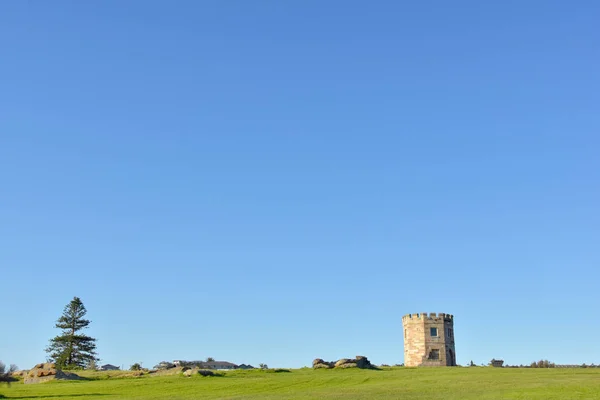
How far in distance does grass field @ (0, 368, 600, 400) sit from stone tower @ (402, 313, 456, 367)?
23.3 meters

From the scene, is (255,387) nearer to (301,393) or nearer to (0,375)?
(301,393)

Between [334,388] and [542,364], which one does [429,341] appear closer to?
[542,364]

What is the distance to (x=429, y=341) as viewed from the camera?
7994cm

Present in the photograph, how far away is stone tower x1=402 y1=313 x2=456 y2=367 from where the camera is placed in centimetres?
7938

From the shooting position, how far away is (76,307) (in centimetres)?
9656

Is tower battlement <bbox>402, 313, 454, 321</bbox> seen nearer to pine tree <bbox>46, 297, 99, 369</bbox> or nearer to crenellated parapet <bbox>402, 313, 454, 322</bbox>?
crenellated parapet <bbox>402, 313, 454, 322</bbox>

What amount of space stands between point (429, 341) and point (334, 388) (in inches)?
1491

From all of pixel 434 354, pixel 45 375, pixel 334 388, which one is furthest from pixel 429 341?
pixel 45 375

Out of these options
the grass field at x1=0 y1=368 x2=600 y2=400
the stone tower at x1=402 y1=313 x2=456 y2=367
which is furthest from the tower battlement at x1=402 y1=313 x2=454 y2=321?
the grass field at x1=0 y1=368 x2=600 y2=400

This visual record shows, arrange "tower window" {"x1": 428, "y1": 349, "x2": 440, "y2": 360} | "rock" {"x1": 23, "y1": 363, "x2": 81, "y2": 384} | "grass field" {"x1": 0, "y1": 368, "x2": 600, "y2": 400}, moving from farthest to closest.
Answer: "tower window" {"x1": 428, "y1": 349, "x2": 440, "y2": 360}, "rock" {"x1": 23, "y1": 363, "x2": 81, "y2": 384}, "grass field" {"x1": 0, "y1": 368, "x2": 600, "y2": 400}

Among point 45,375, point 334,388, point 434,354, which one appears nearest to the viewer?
point 334,388

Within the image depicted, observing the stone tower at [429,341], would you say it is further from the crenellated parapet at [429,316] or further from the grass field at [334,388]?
the grass field at [334,388]

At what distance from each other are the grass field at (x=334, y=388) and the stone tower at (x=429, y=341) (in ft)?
76.5

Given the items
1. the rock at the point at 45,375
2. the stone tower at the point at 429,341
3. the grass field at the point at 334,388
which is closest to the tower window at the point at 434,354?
the stone tower at the point at 429,341
